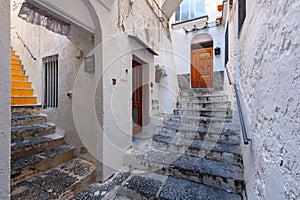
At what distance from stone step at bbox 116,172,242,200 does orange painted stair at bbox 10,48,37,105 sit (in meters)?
2.31

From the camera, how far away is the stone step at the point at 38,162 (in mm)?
1713

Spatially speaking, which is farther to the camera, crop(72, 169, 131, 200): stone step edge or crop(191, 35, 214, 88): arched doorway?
crop(191, 35, 214, 88): arched doorway

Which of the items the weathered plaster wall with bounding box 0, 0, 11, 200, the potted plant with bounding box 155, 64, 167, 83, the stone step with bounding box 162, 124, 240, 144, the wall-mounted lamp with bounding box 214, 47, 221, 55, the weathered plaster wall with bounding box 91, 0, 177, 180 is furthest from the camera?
the wall-mounted lamp with bounding box 214, 47, 221, 55

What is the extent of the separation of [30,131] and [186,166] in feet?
7.34

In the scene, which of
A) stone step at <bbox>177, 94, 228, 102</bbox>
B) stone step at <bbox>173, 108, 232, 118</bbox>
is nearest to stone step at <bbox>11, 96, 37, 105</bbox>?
stone step at <bbox>173, 108, 232, 118</bbox>

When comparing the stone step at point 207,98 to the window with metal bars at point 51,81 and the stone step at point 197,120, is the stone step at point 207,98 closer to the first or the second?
the stone step at point 197,120

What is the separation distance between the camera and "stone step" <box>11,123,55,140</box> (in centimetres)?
208

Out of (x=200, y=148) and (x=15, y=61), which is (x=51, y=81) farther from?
(x=200, y=148)

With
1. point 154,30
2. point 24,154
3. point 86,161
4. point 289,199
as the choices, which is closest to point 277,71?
point 289,199

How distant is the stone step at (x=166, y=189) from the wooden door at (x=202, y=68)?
15.1 feet

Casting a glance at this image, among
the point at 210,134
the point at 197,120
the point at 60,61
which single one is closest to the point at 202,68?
the point at 197,120

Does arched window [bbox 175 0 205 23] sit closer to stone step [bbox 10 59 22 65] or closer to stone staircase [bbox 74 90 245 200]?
stone staircase [bbox 74 90 245 200]

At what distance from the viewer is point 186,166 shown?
1.96m

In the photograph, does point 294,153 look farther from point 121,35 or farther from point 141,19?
point 141,19
